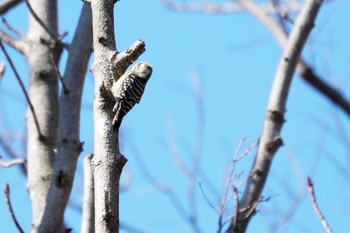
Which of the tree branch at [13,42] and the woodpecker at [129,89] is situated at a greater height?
the tree branch at [13,42]

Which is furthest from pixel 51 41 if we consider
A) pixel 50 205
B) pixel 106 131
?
pixel 106 131

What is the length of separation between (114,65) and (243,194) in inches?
39.4

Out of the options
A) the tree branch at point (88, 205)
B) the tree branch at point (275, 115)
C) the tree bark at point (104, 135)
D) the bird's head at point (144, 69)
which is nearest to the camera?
the tree bark at point (104, 135)

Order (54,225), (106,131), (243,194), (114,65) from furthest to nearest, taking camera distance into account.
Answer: (243,194) < (54,225) < (114,65) < (106,131)

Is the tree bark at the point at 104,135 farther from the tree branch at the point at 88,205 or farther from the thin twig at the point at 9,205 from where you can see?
the tree branch at the point at 88,205

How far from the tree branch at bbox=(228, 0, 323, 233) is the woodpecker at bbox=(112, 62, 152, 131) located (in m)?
0.51

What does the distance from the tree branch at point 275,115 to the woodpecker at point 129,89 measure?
1.69 ft

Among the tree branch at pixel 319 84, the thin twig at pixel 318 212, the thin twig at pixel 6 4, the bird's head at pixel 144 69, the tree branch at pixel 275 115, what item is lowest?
the thin twig at pixel 318 212

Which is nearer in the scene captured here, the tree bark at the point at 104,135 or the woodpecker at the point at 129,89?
the tree bark at the point at 104,135

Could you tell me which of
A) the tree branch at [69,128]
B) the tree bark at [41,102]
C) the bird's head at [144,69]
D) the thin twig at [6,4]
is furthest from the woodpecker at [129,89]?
A: the thin twig at [6,4]

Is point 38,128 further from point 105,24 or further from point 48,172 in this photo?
point 105,24

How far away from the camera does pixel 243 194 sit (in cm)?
272

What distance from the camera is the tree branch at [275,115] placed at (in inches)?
106

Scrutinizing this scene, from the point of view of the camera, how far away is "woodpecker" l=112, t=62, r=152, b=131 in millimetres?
1943
